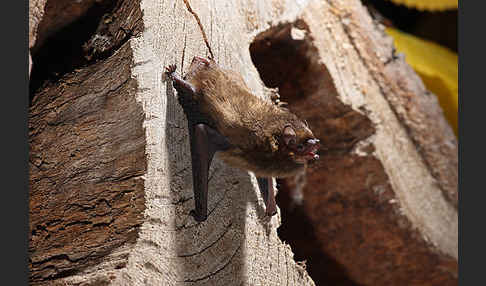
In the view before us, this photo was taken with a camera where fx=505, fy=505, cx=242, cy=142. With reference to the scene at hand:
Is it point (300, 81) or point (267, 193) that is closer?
point (267, 193)

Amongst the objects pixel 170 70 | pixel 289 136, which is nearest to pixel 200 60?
pixel 170 70

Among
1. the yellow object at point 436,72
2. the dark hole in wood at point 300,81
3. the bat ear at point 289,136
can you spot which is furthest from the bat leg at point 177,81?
the yellow object at point 436,72

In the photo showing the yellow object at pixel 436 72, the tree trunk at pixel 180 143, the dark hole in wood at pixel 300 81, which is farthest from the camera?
the yellow object at pixel 436 72

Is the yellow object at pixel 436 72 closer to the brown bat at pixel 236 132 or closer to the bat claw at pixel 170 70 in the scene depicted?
the brown bat at pixel 236 132

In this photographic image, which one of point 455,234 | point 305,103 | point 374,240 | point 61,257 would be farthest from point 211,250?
point 455,234

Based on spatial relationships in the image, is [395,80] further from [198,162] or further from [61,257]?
[61,257]

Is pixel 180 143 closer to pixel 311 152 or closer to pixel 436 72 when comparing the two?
pixel 311 152
